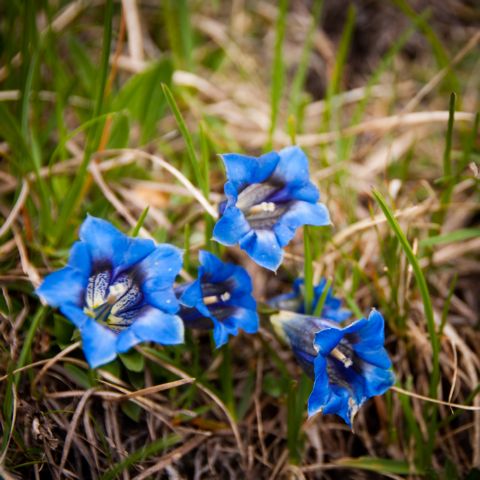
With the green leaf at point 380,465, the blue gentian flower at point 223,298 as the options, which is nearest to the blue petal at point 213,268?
the blue gentian flower at point 223,298

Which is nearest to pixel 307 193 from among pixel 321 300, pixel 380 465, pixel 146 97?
pixel 321 300

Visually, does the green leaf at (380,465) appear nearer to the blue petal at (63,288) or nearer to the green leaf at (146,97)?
the blue petal at (63,288)

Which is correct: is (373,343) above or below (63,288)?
below

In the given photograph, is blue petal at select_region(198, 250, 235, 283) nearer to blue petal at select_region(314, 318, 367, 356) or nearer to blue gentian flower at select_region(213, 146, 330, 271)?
blue gentian flower at select_region(213, 146, 330, 271)

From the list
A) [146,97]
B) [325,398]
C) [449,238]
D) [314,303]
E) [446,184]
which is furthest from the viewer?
[146,97]

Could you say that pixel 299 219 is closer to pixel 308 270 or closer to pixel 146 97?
pixel 308 270

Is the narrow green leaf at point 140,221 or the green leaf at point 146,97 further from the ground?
the green leaf at point 146,97

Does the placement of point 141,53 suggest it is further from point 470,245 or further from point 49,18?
point 470,245
